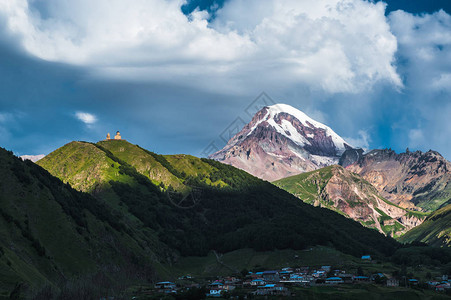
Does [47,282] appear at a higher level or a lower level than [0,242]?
lower

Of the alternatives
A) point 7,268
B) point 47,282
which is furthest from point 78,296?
point 7,268

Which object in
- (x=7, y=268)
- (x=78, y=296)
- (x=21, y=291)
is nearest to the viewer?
(x=21, y=291)

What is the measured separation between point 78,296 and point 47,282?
12.1 meters

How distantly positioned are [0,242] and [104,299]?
43.1 metres

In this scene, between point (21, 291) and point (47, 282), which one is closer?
point (21, 291)

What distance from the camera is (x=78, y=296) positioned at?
188625mm

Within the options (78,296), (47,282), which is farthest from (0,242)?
(78,296)

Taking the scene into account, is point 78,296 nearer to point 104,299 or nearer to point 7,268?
point 104,299

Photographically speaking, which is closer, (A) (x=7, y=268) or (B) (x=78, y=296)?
(A) (x=7, y=268)

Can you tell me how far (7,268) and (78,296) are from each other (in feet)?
88.7

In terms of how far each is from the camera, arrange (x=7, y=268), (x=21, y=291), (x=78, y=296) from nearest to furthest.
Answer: (x=21, y=291) → (x=7, y=268) → (x=78, y=296)

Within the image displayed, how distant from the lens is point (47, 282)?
189375 mm

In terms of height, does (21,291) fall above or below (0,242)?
below

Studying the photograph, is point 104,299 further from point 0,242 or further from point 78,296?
point 0,242
